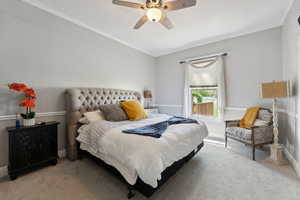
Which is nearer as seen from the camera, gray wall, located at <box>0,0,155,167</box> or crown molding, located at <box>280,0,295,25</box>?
gray wall, located at <box>0,0,155,167</box>

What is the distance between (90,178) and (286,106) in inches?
152

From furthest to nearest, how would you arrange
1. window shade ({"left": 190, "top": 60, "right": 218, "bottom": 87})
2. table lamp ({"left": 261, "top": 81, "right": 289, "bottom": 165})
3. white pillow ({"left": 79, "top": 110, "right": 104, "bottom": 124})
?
window shade ({"left": 190, "top": 60, "right": 218, "bottom": 87}) < white pillow ({"left": 79, "top": 110, "right": 104, "bottom": 124}) < table lamp ({"left": 261, "top": 81, "right": 289, "bottom": 165})

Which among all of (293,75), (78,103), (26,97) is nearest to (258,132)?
(293,75)

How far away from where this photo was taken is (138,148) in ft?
4.96

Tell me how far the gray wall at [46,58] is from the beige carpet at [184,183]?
28.0 inches

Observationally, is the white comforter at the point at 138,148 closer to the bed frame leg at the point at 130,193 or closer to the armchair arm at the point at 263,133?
the bed frame leg at the point at 130,193

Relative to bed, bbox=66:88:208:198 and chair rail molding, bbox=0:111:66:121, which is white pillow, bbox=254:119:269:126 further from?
chair rail molding, bbox=0:111:66:121

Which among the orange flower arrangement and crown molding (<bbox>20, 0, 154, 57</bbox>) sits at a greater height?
crown molding (<bbox>20, 0, 154, 57</bbox>)

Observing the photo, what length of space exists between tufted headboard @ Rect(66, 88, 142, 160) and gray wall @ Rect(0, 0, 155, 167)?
10.0 inches

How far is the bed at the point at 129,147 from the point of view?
56.2 inches

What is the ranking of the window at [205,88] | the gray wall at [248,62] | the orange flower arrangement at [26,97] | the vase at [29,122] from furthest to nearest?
the window at [205,88] < the gray wall at [248,62] < the vase at [29,122] < the orange flower arrangement at [26,97]

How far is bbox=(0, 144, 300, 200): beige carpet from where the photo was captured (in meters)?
1.66

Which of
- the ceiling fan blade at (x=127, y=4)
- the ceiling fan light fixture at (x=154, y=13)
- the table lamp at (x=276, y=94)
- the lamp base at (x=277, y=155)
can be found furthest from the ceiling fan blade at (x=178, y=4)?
the lamp base at (x=277, y=155)

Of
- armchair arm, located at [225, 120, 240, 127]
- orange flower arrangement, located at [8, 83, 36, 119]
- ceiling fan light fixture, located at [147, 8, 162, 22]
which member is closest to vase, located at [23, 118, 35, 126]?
orange flower arrangement, located at [8, 83, 36, 119]
